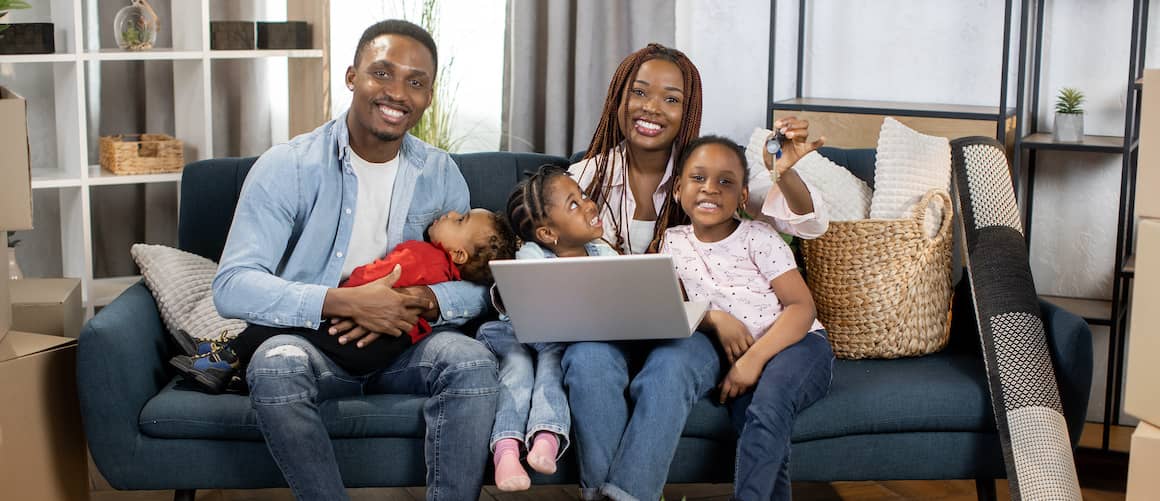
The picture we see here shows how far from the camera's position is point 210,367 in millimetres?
2217

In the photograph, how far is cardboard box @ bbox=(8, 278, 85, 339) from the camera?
2432 mm

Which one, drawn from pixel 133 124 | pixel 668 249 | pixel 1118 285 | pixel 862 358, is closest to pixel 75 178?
pixel 133 124

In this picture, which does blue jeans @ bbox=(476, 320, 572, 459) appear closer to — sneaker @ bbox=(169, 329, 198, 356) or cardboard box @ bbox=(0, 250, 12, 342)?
sneaker @ bbox=(169, 329, 198, 356)

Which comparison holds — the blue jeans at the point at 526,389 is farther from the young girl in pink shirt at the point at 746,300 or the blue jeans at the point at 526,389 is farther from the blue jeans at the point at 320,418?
the young girl in pink shirt at the point at 746,300

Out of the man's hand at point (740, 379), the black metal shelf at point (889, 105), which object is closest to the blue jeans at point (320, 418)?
the man's hand at point (740, 379)

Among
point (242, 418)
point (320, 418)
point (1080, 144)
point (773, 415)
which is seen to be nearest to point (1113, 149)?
point (1080, 144)

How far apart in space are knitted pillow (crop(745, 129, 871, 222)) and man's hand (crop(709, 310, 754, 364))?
1.39 ft

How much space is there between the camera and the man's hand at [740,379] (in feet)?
7.11

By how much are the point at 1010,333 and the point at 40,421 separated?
1.81 meters

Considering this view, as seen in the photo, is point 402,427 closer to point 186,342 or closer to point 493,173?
point 186,342

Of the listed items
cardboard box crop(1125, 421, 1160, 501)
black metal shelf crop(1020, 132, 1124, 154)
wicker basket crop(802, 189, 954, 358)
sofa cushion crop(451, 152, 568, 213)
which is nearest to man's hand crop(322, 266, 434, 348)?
sofa cushion crop(451, 152, 568, 213)

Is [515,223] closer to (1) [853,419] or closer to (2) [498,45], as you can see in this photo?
(1) [853,419]

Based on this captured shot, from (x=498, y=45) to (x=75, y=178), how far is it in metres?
1.27

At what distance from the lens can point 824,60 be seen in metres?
3.39
